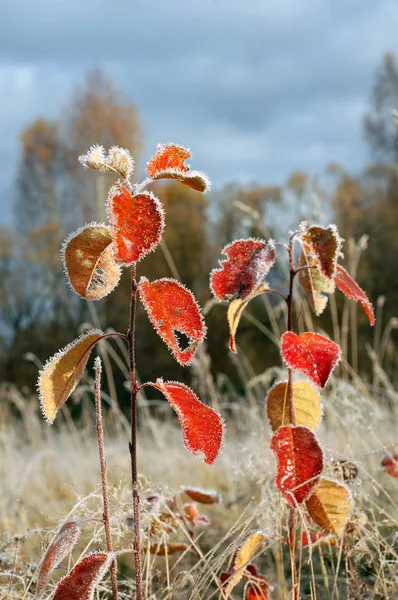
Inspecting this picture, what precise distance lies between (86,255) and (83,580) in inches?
16.9

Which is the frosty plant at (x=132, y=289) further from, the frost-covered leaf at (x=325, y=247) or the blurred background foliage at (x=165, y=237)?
the blurred background foliage at (x=165, y=237)

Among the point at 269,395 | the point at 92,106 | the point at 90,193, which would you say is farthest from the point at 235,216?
the point at 269,395

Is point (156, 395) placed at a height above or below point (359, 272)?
below

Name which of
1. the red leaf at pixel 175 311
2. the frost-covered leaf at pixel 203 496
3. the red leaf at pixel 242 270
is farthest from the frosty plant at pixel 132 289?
the frost-covered leaf at pixel 203 496

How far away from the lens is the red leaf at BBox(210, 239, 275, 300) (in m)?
1.11

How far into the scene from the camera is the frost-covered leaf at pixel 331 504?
1246 millimetres

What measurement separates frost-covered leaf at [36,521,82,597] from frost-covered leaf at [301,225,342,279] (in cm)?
50

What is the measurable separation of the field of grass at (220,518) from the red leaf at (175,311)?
37 cm

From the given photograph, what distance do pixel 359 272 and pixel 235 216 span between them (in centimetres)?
319

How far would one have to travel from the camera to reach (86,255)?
3.14ft

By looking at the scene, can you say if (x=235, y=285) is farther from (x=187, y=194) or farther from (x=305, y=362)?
(x=187, y=194)

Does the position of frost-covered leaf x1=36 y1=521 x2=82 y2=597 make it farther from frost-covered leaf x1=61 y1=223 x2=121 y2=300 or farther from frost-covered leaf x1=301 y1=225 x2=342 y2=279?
frost-covered leaf x1=301 y1=225 x2=342 y2=279

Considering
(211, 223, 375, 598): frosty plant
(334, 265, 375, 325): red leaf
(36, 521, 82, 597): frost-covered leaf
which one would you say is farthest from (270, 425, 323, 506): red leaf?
(36, 521, 82, 597): frost-covered leaf

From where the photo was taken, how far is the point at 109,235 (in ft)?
3.16
